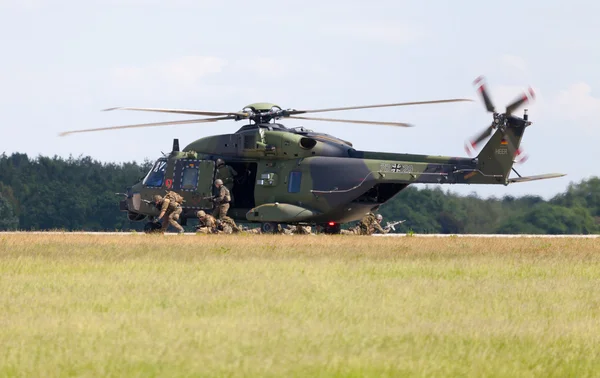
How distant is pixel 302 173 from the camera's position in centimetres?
3111

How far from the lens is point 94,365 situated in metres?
10.6

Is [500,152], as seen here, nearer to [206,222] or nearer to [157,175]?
[206,222]

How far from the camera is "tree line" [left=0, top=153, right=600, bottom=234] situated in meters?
42.9

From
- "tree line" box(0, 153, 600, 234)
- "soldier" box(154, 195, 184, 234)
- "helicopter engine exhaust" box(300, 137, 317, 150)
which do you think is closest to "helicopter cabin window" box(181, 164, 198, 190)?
"soldier" box(154, 195, 184, 234)

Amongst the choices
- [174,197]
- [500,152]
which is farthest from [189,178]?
[500,152]

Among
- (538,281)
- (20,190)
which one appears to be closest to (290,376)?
(538,281)

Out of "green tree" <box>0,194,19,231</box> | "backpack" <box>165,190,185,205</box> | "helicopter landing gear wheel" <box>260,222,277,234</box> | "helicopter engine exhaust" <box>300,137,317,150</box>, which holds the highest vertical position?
"helicopter engine exhaust" <box>300,137,317,150</box>

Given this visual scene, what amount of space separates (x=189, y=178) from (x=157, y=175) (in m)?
1.46

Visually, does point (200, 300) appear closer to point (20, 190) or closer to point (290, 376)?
point (290, 376)

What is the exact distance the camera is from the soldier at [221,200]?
31766 millimetres

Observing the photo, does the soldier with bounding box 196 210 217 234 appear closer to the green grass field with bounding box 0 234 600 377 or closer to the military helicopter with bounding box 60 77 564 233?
the military helicopter with bounding box 60 77 564 233

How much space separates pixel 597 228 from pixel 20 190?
3299 centimetres

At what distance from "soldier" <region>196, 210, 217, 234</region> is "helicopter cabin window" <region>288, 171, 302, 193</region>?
8.27 ft

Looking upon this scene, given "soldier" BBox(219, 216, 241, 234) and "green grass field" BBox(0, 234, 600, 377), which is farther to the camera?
"soldier" BBox(219, 216, 241, 234)
